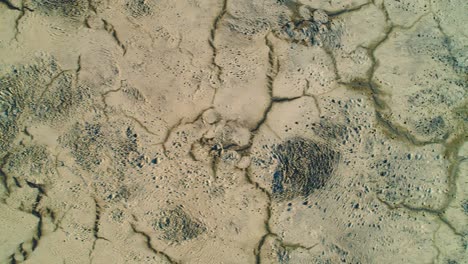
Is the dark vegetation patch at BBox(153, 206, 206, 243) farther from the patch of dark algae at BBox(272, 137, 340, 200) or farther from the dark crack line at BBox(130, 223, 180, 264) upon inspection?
the patch of dark algae at BBox(272, 137, 340, 200)

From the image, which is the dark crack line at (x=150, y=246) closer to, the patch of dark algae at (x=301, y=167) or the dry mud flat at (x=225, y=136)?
the dry mud flat at (x=225, y=136)

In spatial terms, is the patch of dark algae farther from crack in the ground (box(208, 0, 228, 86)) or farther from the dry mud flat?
crack in the ground (box(208, 0, 228, 86))

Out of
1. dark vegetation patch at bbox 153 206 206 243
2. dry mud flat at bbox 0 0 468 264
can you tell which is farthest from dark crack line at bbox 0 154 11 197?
dark vegetation patch at bbox 153 206 206 243

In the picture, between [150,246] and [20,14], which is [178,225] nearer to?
[150,246]

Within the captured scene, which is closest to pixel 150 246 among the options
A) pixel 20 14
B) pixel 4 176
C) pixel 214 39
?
pixel 4 176

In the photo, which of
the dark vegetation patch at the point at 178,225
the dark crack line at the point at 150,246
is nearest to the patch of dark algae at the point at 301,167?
the dark vegetation patch at the point at 178,225

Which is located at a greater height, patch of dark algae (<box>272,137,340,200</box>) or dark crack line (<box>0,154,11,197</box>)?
patch of dark algae (<box>272,137,340,200</box>)

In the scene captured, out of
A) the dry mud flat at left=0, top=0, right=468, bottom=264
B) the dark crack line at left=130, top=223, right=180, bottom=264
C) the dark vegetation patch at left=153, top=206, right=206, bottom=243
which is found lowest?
the dark crack line at left=130, top=223, right=180, bottom=264

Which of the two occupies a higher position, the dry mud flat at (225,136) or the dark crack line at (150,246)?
the dry mud flat at (225,136)
